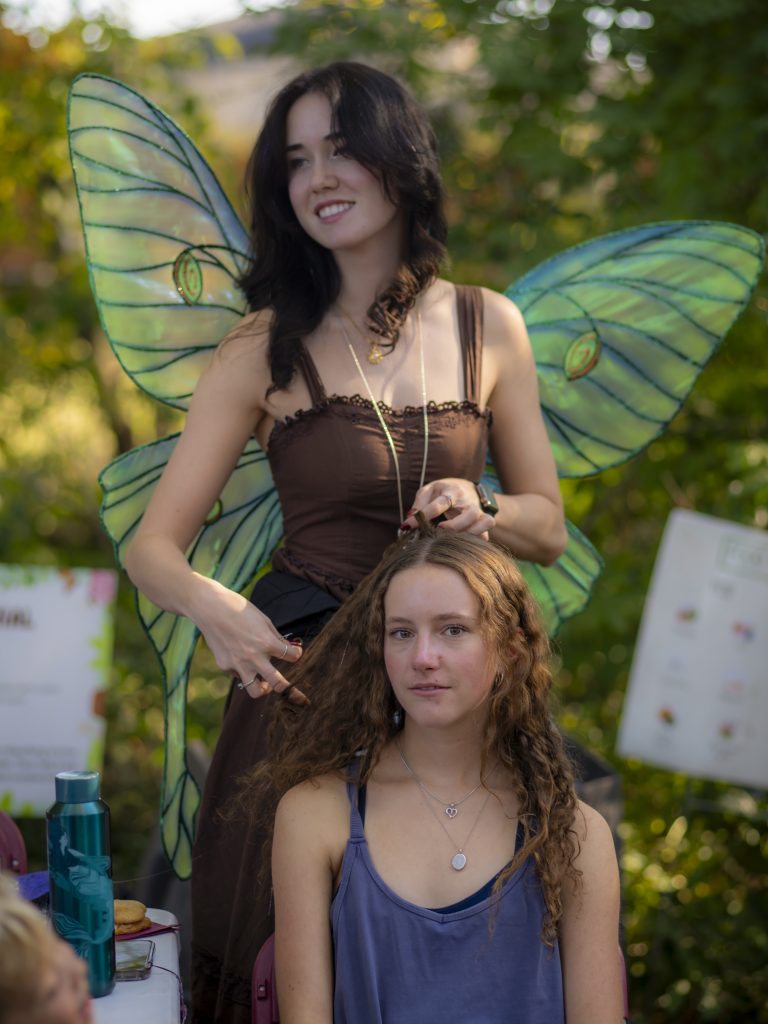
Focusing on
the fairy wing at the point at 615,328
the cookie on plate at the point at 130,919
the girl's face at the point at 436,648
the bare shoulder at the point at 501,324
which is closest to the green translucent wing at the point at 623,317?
the fairy wing at the point at 615,328

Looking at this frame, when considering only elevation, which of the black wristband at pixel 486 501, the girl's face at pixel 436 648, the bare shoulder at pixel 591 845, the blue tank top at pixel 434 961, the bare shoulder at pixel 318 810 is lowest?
the blue tank top at pixel 434 961

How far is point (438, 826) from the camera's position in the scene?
1.78m

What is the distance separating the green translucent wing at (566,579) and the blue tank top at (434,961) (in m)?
0.78

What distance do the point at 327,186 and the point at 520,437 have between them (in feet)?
1.71

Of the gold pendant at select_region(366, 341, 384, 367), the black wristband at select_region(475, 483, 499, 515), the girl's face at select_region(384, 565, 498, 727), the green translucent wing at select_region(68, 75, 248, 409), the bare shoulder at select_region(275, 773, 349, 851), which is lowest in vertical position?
the bare shoulder at select_region(275, 773, 349, 851)

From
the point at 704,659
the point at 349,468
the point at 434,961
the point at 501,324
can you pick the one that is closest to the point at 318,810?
the point at 434,961

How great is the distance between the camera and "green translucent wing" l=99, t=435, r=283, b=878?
2.26m

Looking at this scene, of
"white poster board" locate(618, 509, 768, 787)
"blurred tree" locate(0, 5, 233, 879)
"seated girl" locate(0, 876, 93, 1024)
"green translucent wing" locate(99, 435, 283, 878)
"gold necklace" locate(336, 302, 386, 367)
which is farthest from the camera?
"blurred tree" locate(0, 5, 233, 879)

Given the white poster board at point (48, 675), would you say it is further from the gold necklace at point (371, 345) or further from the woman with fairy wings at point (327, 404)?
the gold necklace at point (371, 345)

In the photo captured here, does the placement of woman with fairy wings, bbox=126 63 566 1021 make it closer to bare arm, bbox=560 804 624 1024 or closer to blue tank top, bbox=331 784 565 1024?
blue tank top, bbox=331 784 565 1024

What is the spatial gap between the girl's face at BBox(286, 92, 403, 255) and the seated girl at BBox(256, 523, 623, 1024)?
0.52 meters

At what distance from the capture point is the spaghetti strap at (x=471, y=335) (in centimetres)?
207

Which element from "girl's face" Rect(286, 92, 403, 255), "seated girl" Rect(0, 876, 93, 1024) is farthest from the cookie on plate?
"girl's face" Rect(286, 92, 403, 255)

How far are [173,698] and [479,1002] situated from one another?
84 centimetres
